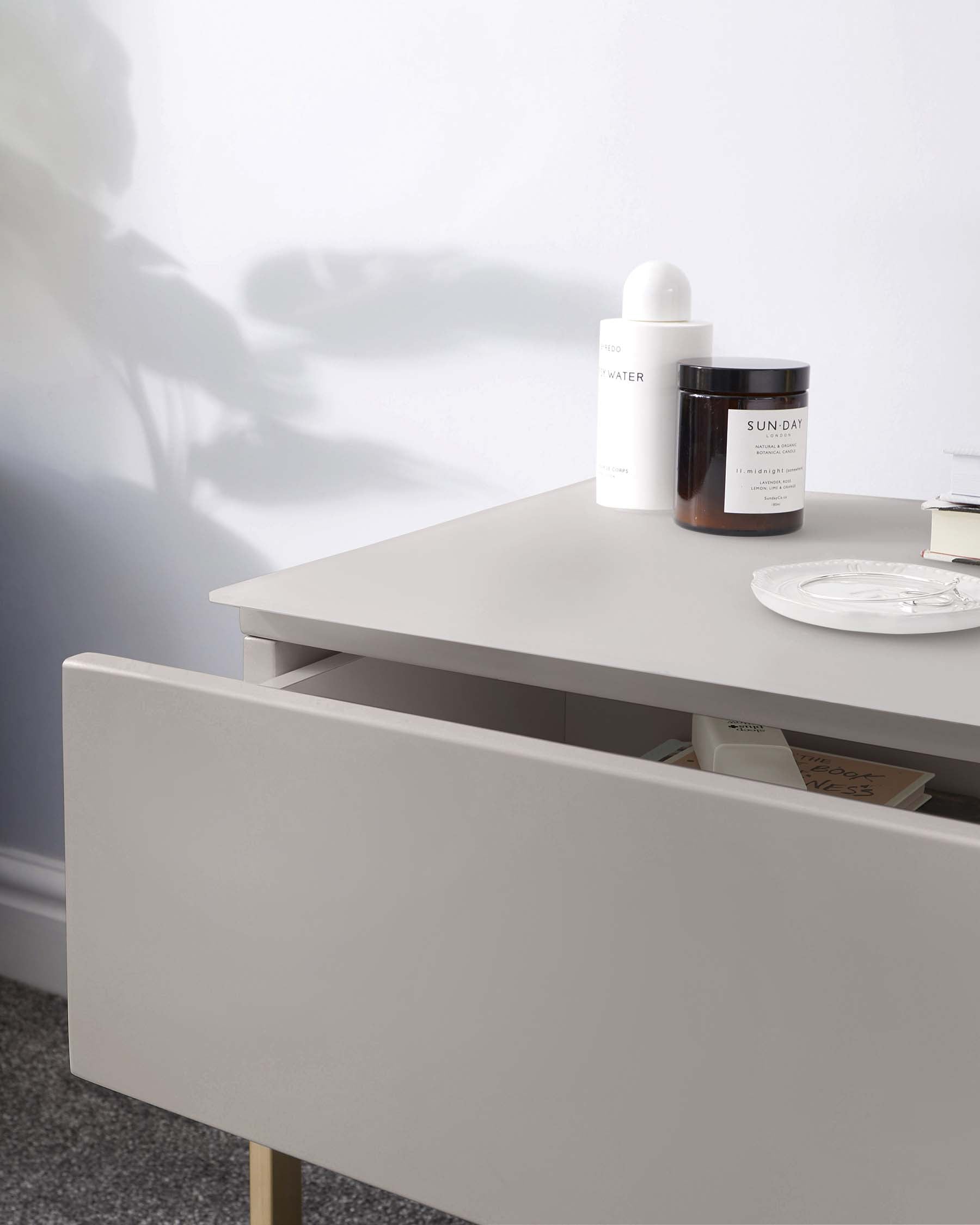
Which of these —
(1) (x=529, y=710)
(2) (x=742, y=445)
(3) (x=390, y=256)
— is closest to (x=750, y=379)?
(2) (x=742, y=445)

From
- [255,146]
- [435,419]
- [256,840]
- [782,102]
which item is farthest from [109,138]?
[256,840]

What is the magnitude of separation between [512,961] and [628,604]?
6.9 inches

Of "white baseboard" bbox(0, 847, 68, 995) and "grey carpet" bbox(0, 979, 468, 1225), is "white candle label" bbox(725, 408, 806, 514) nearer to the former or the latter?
"grey carpet" bbox(0, 979, 468, 1225)

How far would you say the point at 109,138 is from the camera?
1.24m

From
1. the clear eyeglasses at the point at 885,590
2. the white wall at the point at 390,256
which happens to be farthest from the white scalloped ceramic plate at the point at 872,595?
the white wall at the point at 390,256

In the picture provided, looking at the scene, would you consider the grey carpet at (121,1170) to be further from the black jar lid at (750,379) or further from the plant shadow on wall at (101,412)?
the black jar lid at (750,379)

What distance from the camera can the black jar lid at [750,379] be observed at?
2.13 feet

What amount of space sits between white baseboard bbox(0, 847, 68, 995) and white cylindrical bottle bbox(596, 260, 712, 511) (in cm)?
96

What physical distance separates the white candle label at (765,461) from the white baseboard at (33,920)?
3.40 feet

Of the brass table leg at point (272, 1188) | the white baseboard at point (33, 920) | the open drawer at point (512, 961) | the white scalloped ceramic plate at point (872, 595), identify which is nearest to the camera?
the open drawer at point (512, 961)

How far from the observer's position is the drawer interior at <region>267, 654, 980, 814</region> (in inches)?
24.3

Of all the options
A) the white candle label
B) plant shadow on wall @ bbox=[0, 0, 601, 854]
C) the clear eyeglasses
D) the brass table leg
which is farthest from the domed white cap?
the brass table leg

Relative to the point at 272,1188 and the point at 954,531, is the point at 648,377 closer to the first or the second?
the point at 954,531

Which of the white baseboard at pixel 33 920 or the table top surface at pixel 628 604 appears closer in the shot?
the table top surface at pixel 628 604
